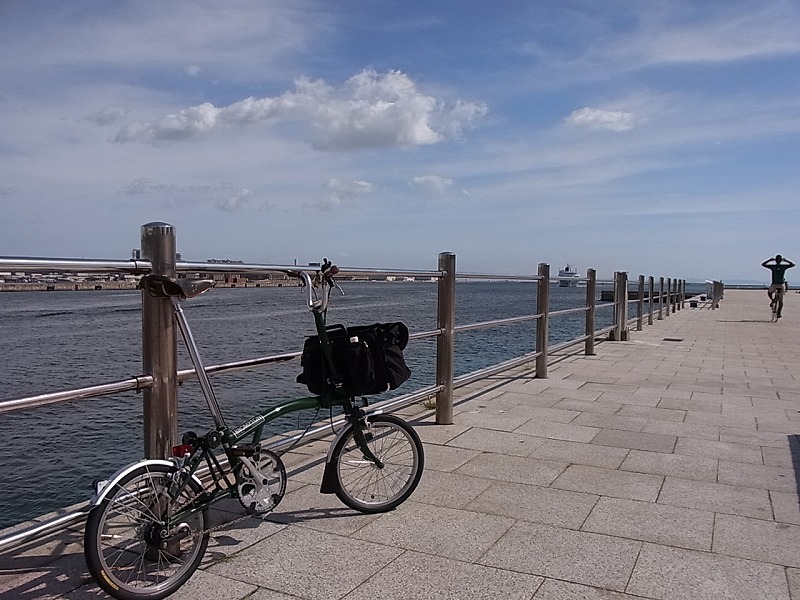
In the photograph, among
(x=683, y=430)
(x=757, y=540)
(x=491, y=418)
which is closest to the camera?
(x=757, y=540)

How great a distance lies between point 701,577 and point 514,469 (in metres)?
1.66

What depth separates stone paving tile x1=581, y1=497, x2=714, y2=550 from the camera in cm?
335

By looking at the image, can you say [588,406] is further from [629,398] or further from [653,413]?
[629,398]

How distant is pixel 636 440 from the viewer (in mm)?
5402

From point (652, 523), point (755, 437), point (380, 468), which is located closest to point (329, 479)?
point (380, 468)

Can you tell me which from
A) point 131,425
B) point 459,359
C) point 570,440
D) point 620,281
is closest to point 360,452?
point 570,440

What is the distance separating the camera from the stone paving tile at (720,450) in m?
4.94

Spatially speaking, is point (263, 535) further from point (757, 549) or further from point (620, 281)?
point (620, 281)

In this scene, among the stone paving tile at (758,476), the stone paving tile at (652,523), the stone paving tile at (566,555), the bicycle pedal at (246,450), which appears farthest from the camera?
the stone paving tile at (758,476)

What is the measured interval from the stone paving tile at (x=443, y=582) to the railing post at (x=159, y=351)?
1.04 metres

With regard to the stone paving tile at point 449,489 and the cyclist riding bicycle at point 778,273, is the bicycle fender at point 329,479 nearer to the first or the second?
the stone paving tile at point 449,489

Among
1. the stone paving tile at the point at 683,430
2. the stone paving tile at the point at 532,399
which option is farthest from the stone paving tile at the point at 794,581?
the stone paving tile at the point at 532,399

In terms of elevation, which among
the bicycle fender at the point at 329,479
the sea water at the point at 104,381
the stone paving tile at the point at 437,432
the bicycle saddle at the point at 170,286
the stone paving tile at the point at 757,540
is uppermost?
the bicycle saddle at the point at 170,286

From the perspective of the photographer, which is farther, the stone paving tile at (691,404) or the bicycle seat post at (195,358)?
the stone paving tile at (691,404)
